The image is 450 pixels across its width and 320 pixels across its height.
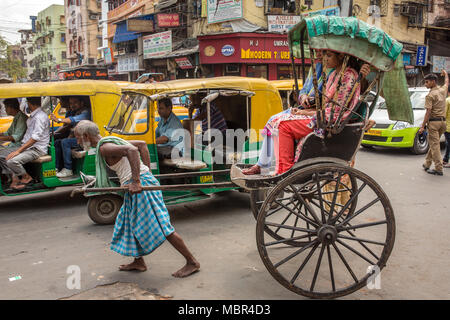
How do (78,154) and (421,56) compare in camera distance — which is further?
(421,56)

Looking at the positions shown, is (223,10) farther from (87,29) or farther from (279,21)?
(87,29)

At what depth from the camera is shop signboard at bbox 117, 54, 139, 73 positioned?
28.0 metres

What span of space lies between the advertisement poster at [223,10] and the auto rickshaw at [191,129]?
15138 millimetres

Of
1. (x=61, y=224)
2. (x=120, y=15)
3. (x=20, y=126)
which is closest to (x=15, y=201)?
(x=20, y=126)

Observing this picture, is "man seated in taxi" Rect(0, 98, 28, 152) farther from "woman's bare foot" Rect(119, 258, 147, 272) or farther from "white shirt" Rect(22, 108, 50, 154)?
"woman's bare foot" Rect(119, 258, 147, 272)

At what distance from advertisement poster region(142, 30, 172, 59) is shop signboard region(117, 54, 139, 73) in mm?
2028

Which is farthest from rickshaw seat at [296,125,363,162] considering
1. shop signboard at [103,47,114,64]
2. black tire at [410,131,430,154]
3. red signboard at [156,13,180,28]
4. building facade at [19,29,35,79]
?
building facade at [19,29,35,79]

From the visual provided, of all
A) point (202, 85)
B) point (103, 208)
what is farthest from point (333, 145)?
point (103, 208)

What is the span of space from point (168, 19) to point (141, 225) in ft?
70.7

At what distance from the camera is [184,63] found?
75.1 feet

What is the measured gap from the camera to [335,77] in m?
3.76

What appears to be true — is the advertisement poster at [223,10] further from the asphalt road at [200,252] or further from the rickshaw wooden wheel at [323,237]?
the rickshaw wooden wheel at [323,237]

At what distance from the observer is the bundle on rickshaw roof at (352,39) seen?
328 cm
